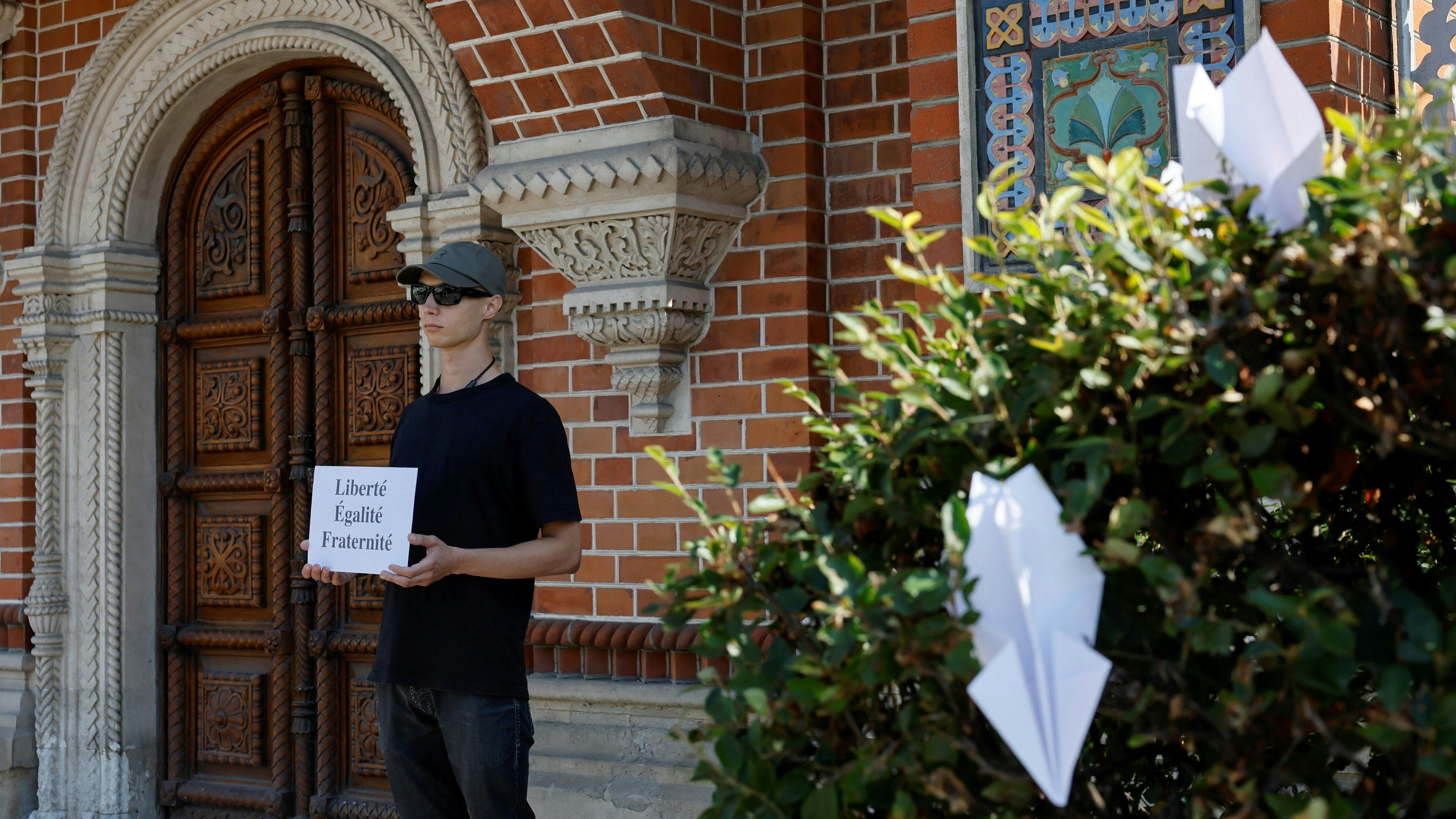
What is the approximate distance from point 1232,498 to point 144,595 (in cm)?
434

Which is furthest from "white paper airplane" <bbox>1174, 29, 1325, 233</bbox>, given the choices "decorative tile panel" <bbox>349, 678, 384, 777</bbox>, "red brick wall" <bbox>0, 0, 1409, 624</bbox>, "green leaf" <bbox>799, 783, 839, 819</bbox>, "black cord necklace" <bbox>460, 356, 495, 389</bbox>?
"decorative tile panel" <bbox>349, 678, 384, 777</bbox>

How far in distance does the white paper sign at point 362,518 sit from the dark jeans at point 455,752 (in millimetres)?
268

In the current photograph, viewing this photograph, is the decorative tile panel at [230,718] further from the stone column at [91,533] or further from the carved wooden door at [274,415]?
the stone column at [91,533]

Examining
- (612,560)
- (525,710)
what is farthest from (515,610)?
(612,560)

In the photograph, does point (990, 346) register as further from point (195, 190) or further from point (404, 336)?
point (195, 190)

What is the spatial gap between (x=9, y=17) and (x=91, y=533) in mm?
1831

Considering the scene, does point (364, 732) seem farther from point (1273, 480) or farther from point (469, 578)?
point (1273, 480)

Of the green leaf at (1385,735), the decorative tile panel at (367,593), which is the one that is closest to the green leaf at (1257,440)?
the green leaf at (1385,735)

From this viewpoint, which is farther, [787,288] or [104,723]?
[104,723]

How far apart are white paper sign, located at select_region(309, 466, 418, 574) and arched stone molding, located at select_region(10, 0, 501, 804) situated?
230cm

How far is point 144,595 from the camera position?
192 inches

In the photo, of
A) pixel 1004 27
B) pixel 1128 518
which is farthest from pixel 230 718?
pixel 1128 518

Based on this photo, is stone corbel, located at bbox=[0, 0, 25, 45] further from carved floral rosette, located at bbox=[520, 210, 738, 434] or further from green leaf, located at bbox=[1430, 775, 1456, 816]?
Result: green leaf, located at bbox=[1430, 775, 1456, 816]

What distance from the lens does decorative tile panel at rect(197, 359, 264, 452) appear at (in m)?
4.74
